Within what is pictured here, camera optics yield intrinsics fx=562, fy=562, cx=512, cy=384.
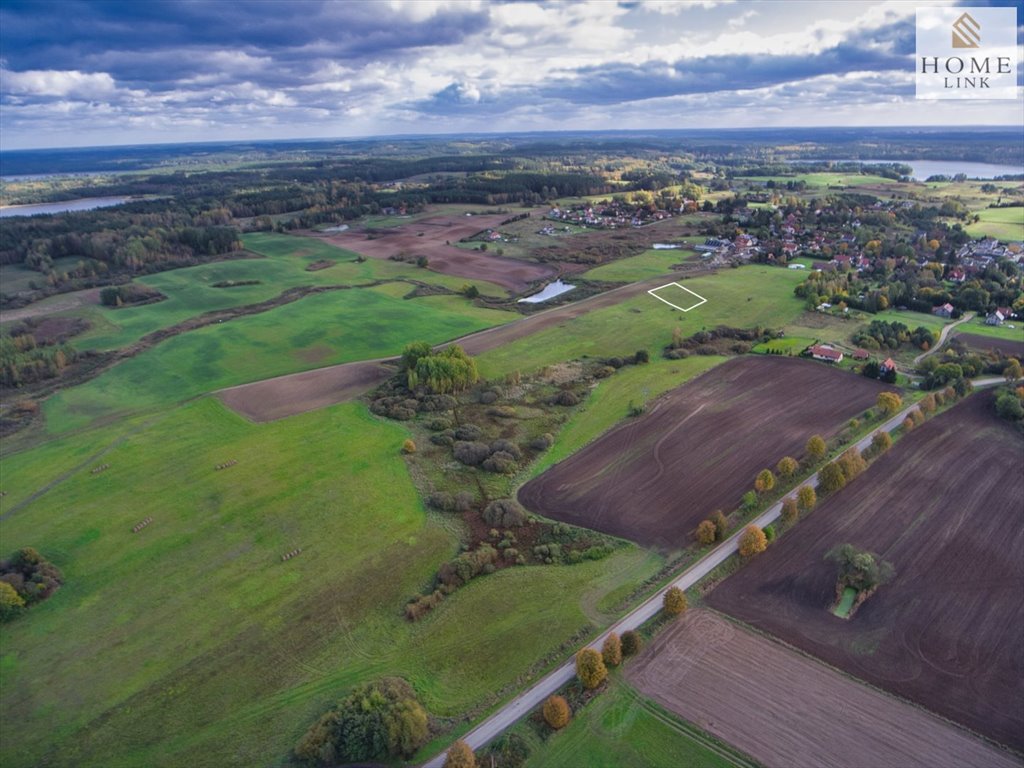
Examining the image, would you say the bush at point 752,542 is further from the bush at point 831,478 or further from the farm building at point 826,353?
the farm building at point 826,353

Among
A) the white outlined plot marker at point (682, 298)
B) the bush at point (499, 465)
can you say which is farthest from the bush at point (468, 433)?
the white outlined plot marker at point (682, 298)

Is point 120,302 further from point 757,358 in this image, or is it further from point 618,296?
point 757,358

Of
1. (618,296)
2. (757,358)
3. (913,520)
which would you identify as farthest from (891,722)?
(618,296)

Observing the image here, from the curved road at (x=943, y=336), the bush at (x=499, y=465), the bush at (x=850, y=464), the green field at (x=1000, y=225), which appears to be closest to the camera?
the bush at (x=850, y=464)

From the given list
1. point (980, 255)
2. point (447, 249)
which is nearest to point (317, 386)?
point (447, 249)

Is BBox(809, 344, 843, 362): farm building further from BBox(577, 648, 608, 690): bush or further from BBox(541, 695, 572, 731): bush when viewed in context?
BBox(541, 695, 572, 731): bush

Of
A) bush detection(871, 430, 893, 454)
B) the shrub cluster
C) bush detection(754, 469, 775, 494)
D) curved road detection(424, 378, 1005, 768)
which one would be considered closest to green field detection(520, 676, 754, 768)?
curved road detection(424, 378, 1005, 768)

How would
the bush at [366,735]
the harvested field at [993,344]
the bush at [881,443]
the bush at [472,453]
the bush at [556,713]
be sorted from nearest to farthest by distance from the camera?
the bush at [366,735] < the bush at [556,713] < the bush at [881,443] < the bush at [472,453] < the harvested field at [993,344]
